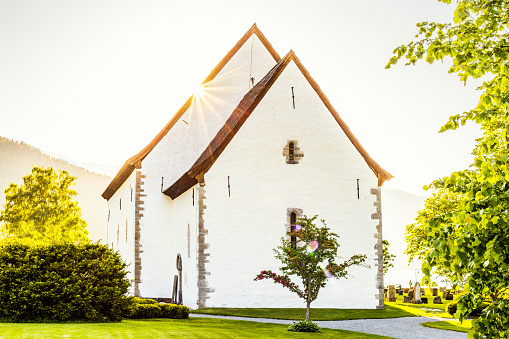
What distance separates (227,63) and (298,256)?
54.7ft

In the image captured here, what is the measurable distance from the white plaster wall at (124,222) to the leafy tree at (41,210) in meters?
3.76

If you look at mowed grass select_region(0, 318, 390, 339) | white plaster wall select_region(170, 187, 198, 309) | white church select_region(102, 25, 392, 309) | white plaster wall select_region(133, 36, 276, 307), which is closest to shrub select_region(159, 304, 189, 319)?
mowed grass select_region(0, 318, 390, 339)

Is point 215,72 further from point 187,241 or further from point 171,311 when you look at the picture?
point 171,311

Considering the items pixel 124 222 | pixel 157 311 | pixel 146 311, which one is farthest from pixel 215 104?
pixel 146 311

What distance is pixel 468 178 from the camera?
571 cm

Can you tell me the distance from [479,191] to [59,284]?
12.2m

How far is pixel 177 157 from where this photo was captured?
3075 centimetres

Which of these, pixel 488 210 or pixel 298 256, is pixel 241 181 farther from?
pixel 488 210

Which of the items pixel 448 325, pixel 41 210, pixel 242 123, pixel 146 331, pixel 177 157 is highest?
pixel 242 123

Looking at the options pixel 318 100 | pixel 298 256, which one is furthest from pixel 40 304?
pixel 318 100

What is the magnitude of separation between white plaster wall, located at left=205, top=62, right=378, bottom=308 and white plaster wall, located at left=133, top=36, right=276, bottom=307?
4.01 metres

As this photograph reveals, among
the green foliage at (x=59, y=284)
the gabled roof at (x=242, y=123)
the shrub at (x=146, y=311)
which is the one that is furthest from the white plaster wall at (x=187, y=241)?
the green foliage at (x=59, y=284)

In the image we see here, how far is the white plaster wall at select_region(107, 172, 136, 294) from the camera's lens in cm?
3098

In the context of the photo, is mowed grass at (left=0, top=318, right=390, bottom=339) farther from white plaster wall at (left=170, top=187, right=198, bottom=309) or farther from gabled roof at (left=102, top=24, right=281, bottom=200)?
gabled roof at (left=102, top=24, right=281, bottom=200)
